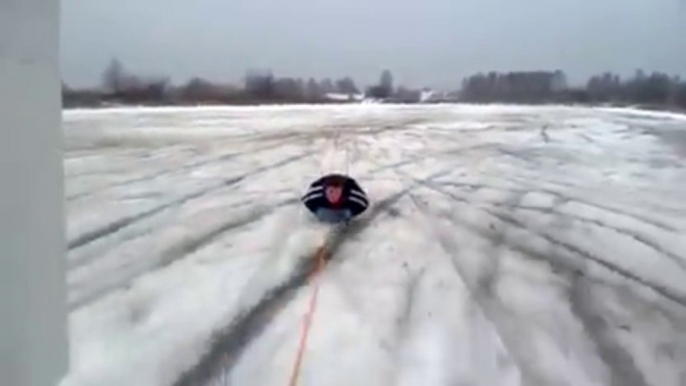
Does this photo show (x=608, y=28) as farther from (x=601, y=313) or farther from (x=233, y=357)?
(x=233, y=357)

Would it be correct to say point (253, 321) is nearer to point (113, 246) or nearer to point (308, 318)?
point (308, 318)

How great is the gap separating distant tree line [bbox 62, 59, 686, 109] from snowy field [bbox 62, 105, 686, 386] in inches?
1.5

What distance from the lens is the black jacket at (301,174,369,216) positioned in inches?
79.7

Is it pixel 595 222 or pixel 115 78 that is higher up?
pixel 115 78

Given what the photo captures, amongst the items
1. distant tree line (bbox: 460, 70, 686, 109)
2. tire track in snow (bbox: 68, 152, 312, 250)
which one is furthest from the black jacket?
distant tree line (bbox: 460, 70, 686, 109)

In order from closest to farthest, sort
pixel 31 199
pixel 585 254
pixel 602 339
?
pixel 31 199, pixel 602 339, pixel 585 254

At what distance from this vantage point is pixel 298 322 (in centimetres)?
188

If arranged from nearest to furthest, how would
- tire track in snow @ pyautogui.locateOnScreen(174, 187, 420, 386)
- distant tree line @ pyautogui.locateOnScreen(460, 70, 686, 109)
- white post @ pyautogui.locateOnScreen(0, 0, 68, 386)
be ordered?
white post @ pyautogui.locateOnScreen(0, 0, 68, 386) → tire track in snow @ pyautogui.locateOnScreen(174, 187, 420, 386) → distant tree line @ pyautogui.locateOnScreen(460, 70, 686, 109)

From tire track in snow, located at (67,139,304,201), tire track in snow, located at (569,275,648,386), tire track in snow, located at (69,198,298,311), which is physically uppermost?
tire track in snow, located at (67,139,304,201)

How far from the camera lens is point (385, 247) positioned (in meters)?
1.98

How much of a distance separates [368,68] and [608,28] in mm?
656

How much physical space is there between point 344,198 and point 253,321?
409 mm

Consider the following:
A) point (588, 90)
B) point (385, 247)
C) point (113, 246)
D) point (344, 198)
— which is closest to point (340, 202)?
point (344, 198)

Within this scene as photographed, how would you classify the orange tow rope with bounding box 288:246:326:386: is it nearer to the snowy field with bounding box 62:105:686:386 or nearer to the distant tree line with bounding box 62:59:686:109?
the snowy field with bounding box 62:105:686:386
